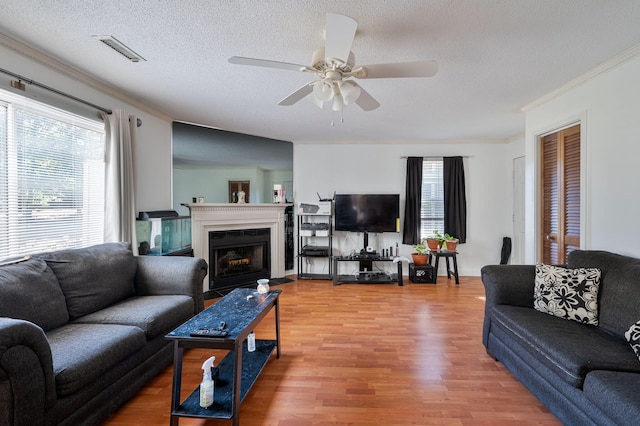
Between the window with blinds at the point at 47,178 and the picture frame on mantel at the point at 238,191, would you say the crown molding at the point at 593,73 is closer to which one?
the picture frame on mantel at the point at 238,191

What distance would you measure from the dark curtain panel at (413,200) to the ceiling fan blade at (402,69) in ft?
10.9

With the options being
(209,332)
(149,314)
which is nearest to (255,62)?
(209,332)

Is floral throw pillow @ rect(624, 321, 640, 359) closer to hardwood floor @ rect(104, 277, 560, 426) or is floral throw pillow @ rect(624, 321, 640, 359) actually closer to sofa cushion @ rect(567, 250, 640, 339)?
sofa cushion @ rect(567, 250, 640, 339)

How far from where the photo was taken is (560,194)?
9.88 feet

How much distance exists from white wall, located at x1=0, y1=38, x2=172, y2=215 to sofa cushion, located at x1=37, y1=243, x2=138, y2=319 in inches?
41.1

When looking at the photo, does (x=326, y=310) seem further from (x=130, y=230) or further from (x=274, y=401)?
(x=130, y=230)

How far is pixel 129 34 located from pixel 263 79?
1.04 meters

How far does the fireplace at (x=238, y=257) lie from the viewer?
4285mm

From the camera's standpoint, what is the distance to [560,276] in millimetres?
2143

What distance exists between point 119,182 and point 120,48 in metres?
1.29

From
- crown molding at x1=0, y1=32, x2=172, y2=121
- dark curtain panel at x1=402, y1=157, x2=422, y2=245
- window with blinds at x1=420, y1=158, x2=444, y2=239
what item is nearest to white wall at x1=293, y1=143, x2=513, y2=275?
dark curtain panel at x1=402, y1=157, x2=422, y2=245

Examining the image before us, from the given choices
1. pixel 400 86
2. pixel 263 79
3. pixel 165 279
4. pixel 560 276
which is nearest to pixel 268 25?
pixel 263 79

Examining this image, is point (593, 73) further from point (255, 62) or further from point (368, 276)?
point (368, 276)

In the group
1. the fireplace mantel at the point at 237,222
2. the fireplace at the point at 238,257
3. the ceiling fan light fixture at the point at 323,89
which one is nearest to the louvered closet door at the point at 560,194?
the ceiling fan light fixture at the point at 323,89
